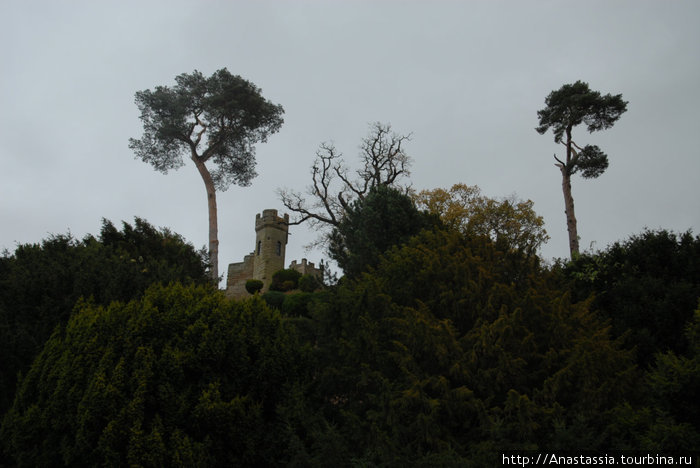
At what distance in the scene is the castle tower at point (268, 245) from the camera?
37.4m

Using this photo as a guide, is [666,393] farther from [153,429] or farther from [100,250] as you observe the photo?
[100,250]

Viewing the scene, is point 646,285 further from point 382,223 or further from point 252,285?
point 252,285

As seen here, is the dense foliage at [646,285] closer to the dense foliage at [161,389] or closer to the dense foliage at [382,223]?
the dense foliage at [382,223]

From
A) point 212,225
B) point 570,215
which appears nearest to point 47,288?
point 212,225

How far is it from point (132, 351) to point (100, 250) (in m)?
9.23

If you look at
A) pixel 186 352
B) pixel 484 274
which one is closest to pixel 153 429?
pixel 186 352

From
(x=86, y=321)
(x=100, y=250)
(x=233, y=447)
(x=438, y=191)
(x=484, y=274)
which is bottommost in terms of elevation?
(x=233, y=447)

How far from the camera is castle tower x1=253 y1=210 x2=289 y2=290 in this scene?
3738cm

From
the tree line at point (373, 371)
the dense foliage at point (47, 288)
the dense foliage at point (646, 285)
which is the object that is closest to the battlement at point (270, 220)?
the dense foliage at point (47, 288)

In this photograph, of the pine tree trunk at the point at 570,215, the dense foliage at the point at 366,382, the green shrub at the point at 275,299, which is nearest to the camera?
the dense foliage at the point at 366,382

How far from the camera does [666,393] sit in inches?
285

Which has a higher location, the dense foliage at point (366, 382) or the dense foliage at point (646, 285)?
the dense foliage at point (646, 285)

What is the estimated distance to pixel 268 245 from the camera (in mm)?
38219

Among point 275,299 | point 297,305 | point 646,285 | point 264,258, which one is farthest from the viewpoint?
point 264,258
